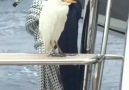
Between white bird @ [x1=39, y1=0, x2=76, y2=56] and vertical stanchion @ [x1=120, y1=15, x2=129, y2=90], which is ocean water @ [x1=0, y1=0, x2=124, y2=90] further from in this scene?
vertical stanchion @ [x1=120, y1=15, x2=129, y2=90]

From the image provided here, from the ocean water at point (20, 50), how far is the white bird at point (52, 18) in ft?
5.50

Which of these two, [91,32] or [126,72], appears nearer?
[126,72]

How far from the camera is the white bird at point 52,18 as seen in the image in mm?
1133

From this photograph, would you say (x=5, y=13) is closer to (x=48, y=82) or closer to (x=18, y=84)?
(x=18, y=84)

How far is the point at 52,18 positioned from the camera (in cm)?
113

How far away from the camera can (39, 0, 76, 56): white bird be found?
1133 mm

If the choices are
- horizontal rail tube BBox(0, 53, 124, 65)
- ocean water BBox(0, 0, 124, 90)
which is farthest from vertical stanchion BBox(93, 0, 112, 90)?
ocean water BBox(0, 0, 124, 90)

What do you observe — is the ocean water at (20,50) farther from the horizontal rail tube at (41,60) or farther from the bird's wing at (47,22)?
the horizontal rail tube at (41,60)

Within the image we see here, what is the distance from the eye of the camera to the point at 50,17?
44.5 inches

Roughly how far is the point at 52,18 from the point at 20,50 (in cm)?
436

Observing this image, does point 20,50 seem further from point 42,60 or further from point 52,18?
point 42,60

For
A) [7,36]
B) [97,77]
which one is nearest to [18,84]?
[7,36]

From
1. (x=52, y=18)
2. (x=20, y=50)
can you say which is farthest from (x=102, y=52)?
(x=20, y=50)

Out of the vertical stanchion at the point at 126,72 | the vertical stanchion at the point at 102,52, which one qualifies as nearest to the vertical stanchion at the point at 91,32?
the vertical stanchion at the point at 102,52
